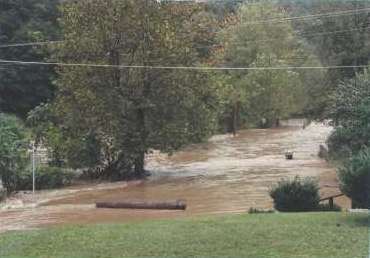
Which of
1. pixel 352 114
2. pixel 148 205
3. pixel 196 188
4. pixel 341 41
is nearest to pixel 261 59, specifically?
pixel 341 41

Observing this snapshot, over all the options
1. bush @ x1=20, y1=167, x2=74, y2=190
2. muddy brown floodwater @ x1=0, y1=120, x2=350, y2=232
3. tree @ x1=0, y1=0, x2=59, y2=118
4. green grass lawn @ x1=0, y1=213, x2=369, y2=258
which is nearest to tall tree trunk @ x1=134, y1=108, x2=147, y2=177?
muddy brown floodwater @ x1=0, y1=120, x2=350, y2=232

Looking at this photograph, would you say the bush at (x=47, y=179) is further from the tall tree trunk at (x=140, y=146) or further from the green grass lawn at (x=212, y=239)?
the green grass lawn at (x=212, y=239)

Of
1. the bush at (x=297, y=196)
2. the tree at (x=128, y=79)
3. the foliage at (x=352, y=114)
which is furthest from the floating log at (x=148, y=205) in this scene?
the tree at (x=128, y=79)

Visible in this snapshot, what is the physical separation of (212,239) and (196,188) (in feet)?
50.5

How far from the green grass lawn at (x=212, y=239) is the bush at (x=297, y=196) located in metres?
1.99

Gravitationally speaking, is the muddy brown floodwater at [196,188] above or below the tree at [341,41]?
below

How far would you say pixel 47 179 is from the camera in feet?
93.4

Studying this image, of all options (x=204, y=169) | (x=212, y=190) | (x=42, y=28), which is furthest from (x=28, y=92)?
(x=212, y=190)

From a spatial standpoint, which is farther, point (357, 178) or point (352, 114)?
point (352, 114)

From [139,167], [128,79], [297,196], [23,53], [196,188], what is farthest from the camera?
[23,53]

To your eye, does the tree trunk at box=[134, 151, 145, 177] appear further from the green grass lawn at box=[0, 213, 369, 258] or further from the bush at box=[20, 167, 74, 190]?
the green grass lawn at box=[0, 213, 369, 258]

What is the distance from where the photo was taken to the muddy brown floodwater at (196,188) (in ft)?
65.1

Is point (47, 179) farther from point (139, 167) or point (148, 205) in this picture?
point (148, 205)

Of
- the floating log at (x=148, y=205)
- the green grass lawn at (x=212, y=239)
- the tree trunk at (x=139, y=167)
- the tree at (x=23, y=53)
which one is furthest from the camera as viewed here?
the tree at (x=23, y=53)
